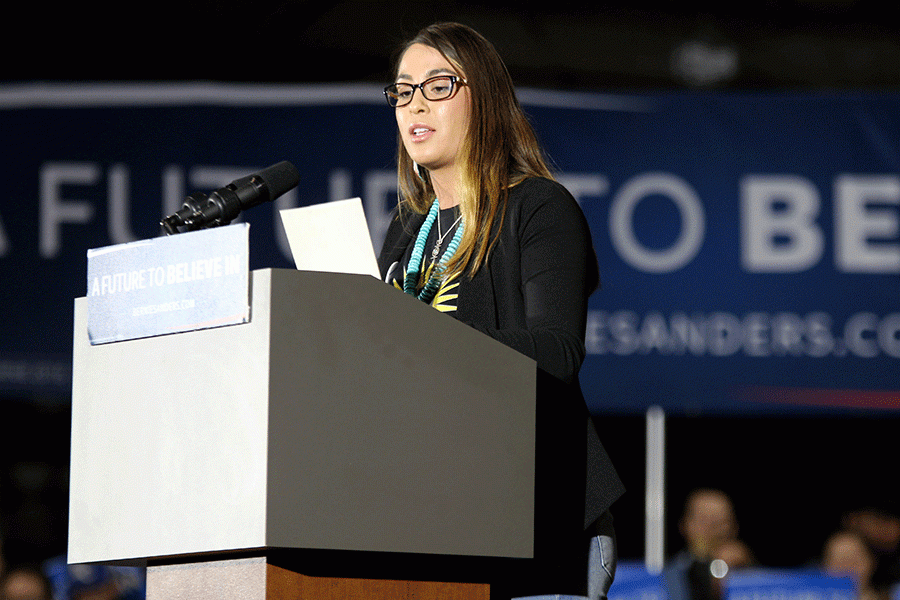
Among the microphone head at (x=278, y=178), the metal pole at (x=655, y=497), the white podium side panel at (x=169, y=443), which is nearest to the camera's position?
the white podium side panel at (x=169, y=443)

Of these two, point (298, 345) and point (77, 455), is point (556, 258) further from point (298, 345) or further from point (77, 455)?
point (77, 455)

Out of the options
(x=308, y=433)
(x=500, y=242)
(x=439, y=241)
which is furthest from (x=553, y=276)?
(x=308, y=433)

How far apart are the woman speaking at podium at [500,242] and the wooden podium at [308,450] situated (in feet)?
0.54

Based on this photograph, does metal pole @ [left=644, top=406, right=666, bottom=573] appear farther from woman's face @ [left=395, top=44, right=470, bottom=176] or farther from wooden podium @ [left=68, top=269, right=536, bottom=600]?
wooden podium @ [left=68, top=269, right=536, bottom=600]

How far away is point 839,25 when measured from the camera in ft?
22.0

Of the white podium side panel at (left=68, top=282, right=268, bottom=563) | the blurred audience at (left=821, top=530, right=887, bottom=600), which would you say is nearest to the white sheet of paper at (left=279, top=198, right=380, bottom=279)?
the white podium side panel at (left=68, top=282, right=268, bottom=563)

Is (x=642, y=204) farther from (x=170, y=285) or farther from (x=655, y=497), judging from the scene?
(x=170, y=285)

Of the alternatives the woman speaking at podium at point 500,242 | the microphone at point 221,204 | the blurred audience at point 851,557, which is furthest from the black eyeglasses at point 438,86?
the blurred audience at point 851,557

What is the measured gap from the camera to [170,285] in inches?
55.5

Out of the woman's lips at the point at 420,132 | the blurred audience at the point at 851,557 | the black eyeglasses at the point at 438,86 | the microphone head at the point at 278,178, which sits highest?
the black eyeglasses at the point at 438,86

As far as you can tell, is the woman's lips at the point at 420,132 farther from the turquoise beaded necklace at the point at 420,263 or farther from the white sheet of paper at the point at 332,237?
the white sheet of paper at the point at 332,237

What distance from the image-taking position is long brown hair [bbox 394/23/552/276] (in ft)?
6.01

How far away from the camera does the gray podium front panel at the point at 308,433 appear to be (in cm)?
132

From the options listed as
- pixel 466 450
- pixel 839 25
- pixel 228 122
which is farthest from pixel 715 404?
pixel 466 450
